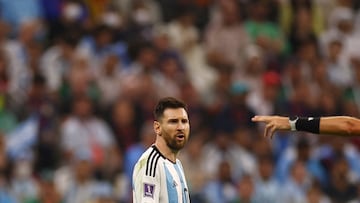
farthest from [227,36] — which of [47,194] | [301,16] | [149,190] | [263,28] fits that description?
[149,190]

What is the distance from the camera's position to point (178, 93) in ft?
56.1

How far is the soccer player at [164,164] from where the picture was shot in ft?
32.0

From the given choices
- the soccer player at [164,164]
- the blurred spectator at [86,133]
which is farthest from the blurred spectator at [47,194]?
the soccer player at [164,164]

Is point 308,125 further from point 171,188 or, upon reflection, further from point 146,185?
point 146,185

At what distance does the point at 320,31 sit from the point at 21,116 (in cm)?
568

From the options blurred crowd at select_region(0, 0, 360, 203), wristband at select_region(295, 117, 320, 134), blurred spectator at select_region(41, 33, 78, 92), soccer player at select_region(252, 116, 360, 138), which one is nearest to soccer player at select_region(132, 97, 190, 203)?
soccer player at select_region(252, 116, 360, 138)

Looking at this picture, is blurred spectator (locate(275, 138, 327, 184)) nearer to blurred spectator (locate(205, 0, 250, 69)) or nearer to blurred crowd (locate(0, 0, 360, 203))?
blurred crowd (locate(0, 0, 360, 203))

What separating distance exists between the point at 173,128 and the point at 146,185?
1.76 feet

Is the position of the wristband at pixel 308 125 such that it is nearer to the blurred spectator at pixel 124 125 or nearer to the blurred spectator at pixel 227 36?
the blurred spectator at pixel 124 125

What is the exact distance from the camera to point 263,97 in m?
17.4

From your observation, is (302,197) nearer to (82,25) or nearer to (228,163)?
(228,163)

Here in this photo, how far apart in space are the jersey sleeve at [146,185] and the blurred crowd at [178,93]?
5.05m

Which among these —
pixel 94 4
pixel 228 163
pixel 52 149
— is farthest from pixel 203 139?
pixel 94 4

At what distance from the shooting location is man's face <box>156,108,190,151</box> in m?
9.97
